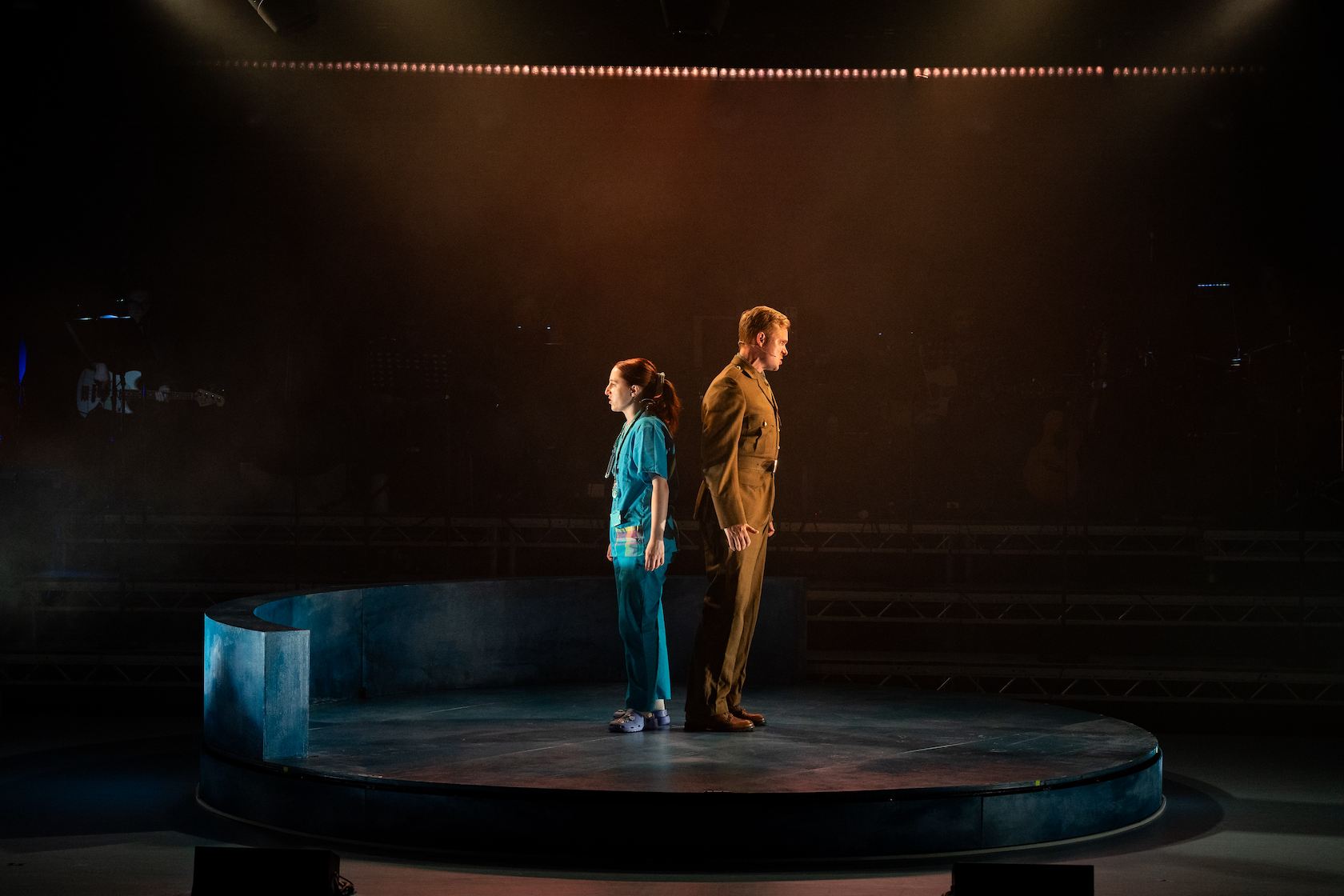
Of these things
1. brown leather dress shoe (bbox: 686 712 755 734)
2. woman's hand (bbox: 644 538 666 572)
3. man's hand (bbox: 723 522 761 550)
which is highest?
man's hand (bbox: 723 522 761 550)

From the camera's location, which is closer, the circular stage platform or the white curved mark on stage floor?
the circular stage platform

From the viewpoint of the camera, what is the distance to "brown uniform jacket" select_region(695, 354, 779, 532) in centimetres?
495

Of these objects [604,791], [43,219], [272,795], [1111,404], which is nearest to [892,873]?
[604,791]

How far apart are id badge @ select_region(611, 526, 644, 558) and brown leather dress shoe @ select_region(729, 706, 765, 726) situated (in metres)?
0.75

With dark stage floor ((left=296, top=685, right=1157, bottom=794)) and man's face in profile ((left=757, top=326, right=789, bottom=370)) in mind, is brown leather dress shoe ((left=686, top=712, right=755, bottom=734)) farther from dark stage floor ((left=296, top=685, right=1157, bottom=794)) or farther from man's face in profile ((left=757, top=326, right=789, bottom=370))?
man's face in profile ((left=757, top=326, right=789, bottom=370))

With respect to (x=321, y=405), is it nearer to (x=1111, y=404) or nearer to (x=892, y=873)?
(x=1111, y=404)

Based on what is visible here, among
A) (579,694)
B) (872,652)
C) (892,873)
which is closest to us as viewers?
(892,873)

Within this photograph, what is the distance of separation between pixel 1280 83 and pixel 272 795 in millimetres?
8107

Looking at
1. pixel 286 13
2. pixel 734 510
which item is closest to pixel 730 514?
pixel 734 510

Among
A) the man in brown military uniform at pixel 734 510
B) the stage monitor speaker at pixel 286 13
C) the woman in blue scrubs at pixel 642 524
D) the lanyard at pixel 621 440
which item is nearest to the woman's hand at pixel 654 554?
the woman in blue scrubs at pixel 642 524

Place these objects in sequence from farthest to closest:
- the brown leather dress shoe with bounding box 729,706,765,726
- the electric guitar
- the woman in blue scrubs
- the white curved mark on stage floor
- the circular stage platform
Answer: the electric guitar, the white curved mark on stage floor, the brown leather dress shoe with bounding box 729,706,765,726, the woman in blue scrubs, the circular stage platform

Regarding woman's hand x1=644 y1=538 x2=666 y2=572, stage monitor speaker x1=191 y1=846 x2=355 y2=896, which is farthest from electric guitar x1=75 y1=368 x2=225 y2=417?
stage monitor speaker x1=191 y1=846 x2=355 y2=896

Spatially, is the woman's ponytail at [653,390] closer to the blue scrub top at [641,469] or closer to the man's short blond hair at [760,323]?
the blue scrub top at [641,469]

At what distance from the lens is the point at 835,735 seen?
204 inches
